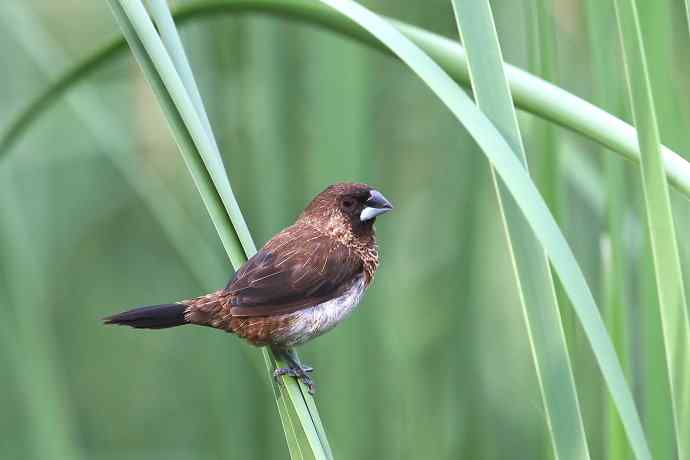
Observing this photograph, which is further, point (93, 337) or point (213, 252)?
point (93, 337)

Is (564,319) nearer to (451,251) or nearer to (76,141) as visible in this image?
(451,251)

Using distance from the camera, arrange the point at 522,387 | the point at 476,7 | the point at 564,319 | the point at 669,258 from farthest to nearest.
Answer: the point at 522,387
the point at 564,319
the point at 476,7
the point at 669,258

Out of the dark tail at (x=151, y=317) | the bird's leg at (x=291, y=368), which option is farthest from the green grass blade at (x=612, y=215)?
the dark tail at (x=151, y=317)

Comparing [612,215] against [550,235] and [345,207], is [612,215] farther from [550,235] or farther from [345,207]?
[345,207]

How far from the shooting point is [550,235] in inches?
50.4

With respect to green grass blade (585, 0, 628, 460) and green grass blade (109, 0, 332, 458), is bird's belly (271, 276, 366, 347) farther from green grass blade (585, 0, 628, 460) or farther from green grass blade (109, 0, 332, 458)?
green grass blade (585, 0, 628, 460)

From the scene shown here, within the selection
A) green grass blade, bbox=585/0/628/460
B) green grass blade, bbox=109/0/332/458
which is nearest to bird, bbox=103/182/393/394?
green grass blade, bbox=109/0/332/458

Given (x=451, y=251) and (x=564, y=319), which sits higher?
(x=451, y=251)

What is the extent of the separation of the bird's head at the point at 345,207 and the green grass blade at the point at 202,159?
2.62 ft

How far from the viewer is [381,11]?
324 centimetres

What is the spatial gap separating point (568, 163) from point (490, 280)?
2.28 ft

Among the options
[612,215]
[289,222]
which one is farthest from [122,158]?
[612,215]

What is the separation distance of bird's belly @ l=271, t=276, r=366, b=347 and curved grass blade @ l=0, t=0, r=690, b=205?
64 cm

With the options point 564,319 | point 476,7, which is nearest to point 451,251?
point 564,319
